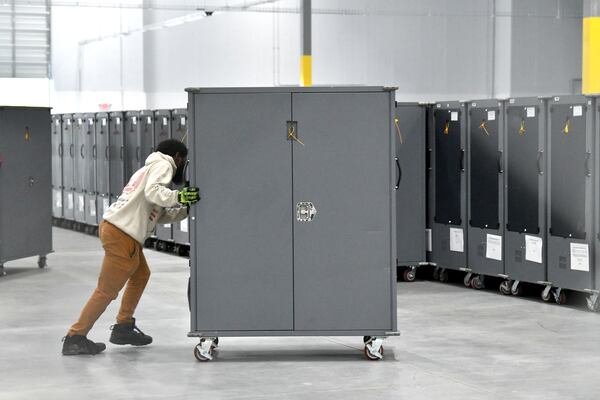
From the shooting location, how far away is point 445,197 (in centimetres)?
1221

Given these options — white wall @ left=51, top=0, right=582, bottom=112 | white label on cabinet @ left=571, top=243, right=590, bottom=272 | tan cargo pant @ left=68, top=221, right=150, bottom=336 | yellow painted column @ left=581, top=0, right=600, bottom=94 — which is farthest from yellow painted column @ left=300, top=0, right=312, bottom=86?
tan cargo pant @ left=68, top=221, right=150, bottom=336

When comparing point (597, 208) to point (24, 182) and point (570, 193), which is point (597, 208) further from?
point (24, 182)

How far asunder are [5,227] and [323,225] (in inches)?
240

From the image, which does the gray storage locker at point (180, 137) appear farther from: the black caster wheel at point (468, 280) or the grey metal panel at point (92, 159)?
the black caster wheel at point (468, 280)

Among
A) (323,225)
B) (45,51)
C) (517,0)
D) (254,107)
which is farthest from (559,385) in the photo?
(45,51)

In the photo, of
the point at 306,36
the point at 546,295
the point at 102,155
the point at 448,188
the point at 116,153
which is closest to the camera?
the point at 546,295

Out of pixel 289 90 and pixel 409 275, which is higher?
pixel 289 90

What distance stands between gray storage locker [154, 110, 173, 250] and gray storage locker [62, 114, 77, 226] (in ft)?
13.4

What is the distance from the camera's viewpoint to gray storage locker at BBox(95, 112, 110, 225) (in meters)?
17.8

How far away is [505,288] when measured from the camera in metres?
11.3

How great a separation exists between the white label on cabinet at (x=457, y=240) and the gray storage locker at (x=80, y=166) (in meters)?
8.23

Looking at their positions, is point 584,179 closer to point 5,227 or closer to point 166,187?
point 166,187

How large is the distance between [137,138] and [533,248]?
24.7 ft

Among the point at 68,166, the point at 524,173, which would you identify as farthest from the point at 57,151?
the point at 524,173
